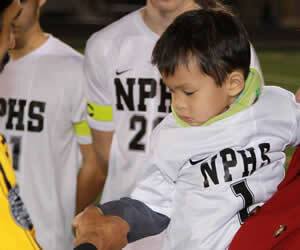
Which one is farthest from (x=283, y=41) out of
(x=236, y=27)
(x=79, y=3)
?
(x=236, y=27)

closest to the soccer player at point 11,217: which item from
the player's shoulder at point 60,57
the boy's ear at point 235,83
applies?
the boy's ear at point 235,83

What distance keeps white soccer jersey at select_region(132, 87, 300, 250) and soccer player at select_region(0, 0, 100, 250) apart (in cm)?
160

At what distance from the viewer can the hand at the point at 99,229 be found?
177 cm

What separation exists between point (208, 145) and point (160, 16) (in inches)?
47.6

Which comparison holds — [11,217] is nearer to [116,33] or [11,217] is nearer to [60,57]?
[116,33]

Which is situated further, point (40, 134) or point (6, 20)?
point (40, 134)

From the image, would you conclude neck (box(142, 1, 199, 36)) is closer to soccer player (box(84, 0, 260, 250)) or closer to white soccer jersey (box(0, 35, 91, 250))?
soccer player (box(84, 0, 260, 250))

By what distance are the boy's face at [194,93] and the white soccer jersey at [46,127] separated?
167cm

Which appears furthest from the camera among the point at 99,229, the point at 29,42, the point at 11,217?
the point at 29,42

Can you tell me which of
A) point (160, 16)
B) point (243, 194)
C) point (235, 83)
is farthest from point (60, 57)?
point (243, 194)

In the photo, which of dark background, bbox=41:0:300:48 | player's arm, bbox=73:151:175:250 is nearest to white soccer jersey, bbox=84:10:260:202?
player's arm, bbox=73:151:175:250

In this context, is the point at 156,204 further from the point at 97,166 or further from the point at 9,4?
the point at 97,166

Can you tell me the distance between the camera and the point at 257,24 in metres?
28.2

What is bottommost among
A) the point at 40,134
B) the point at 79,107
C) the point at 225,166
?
the point at 40,134
